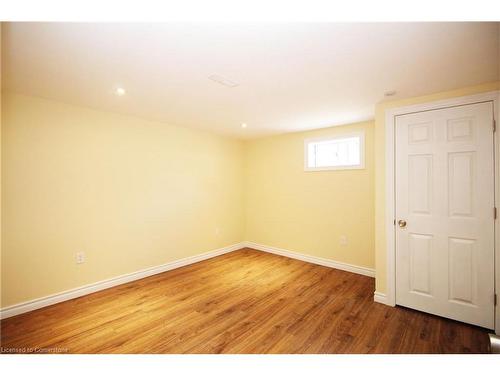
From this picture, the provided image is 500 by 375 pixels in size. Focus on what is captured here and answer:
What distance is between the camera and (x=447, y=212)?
2326mm

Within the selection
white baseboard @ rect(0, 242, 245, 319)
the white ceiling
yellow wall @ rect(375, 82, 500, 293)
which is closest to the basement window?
yellow wall @ rect(375, 82, 500, 293)

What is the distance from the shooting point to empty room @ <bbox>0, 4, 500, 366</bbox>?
1674 millimetres

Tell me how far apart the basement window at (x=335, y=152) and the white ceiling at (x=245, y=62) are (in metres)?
0.99

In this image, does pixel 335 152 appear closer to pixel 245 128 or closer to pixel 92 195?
pixel 245 128

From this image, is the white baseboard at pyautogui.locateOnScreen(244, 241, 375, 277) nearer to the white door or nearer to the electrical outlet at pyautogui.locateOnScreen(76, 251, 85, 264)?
the white door

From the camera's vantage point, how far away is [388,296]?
103 inches

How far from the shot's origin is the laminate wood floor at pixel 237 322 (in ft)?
6.30

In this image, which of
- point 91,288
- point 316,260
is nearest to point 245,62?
point 91,288

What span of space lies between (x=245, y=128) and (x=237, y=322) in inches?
116

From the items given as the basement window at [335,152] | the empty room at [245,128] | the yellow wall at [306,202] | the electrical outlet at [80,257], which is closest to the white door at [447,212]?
the empty room at [245,128]

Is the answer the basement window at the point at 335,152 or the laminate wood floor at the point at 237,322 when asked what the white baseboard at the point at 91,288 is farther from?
the basement window at the point at 335,152
